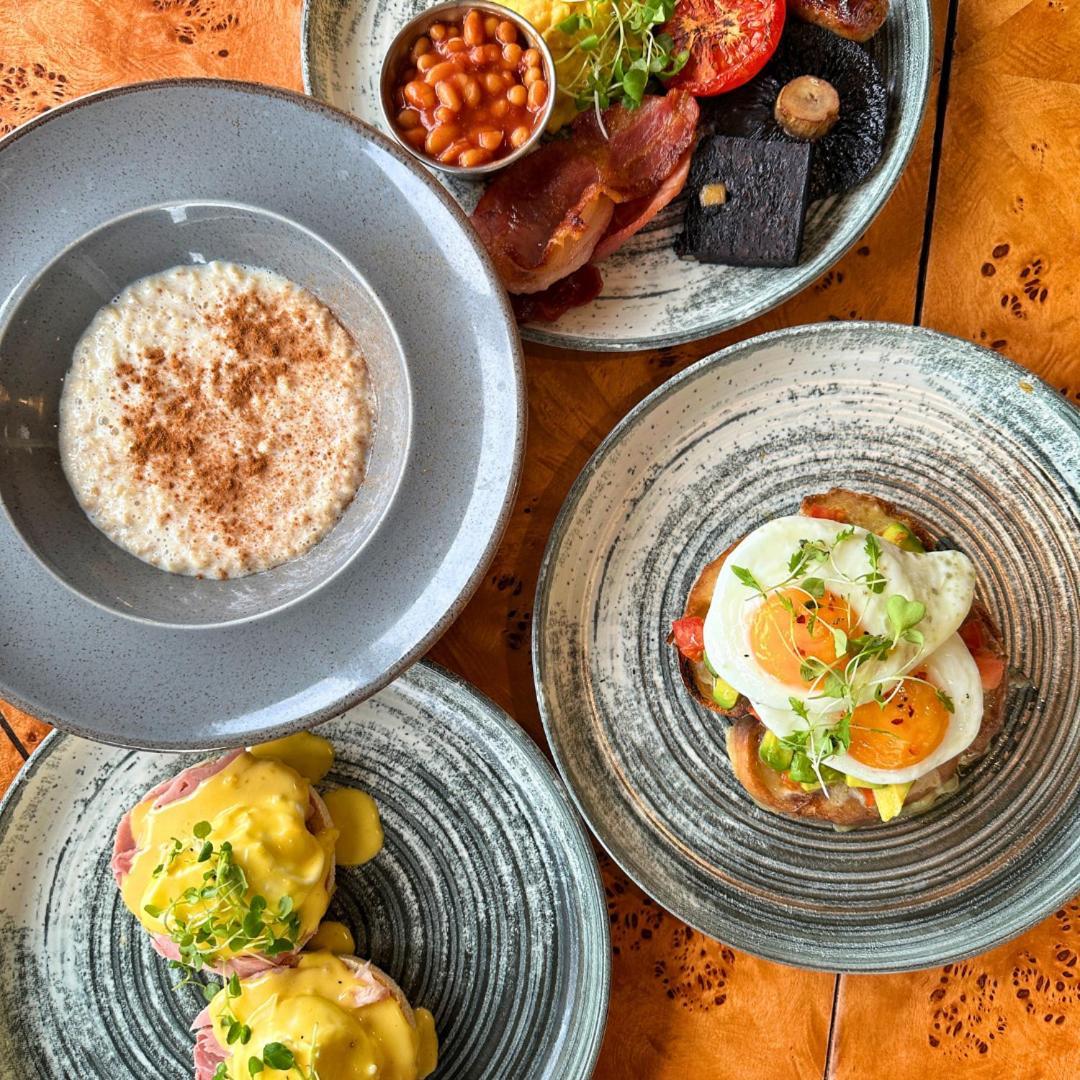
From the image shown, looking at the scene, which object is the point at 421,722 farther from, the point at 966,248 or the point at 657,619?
the point at 966,248

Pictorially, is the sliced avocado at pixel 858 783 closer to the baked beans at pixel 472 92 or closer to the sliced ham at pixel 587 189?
A: the sliced ham at pixel 587 189

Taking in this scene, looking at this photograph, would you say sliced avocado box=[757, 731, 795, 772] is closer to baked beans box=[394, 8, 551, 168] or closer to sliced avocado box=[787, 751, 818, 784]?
sliced avocado box=[787, 751, 818, 784]

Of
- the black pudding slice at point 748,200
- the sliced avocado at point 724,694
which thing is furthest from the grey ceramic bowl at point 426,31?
the sliced avocado at point 724,694

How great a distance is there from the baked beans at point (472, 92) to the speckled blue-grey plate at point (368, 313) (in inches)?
11.7

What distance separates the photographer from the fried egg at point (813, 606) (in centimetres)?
181

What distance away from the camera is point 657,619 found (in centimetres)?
217

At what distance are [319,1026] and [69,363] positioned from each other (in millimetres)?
1402

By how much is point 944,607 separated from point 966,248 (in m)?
0.86

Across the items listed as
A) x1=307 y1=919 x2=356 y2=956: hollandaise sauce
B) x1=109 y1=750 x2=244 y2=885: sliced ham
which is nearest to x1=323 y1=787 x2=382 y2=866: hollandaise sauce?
x1=307 y1=919 x2=356 y2=956: hollandaise sauce

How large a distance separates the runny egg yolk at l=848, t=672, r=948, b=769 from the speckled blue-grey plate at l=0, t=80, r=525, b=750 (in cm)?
79

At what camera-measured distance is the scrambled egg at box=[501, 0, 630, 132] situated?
2.02 meters

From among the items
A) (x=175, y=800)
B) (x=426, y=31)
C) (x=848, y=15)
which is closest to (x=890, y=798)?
(x=175, y=800)

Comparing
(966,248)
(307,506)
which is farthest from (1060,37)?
(307,506)

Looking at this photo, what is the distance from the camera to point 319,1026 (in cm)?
193
